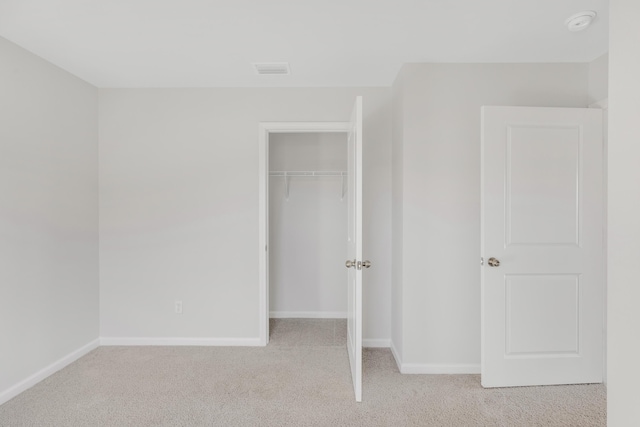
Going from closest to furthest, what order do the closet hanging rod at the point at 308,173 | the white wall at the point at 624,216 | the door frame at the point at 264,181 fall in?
the white wall at the point at 624,216 < the door frame at the point at 264,181 < the closet hanging rod at the point at 308,173

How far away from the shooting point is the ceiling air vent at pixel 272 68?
107 inches

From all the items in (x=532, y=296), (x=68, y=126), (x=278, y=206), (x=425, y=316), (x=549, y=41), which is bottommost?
(x=425, y=316)

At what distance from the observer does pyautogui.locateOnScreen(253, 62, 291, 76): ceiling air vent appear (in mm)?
2723

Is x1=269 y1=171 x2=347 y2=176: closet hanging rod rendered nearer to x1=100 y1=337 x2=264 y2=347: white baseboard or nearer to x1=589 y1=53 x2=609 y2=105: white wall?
x1=100 y1=337 x2=264 y2=347: white baseboard

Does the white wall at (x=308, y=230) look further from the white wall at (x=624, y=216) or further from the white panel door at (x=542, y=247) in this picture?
the white wall at (x=624, y=216)

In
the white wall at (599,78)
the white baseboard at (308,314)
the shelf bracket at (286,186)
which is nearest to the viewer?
the white wall at (599,78)

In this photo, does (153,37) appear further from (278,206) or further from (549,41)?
(549,41)

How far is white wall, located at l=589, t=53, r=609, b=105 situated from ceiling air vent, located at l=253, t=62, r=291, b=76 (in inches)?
89.9

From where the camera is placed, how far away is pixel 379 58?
261 centimetres

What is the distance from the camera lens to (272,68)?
2799 mm

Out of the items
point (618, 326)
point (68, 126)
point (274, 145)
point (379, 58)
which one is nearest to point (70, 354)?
point (68, 126)

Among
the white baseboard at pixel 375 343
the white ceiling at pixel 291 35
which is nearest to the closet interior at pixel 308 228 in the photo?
the white baseboard at pixel 375 343

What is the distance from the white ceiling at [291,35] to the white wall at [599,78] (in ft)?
0.23

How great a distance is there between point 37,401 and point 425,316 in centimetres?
270
